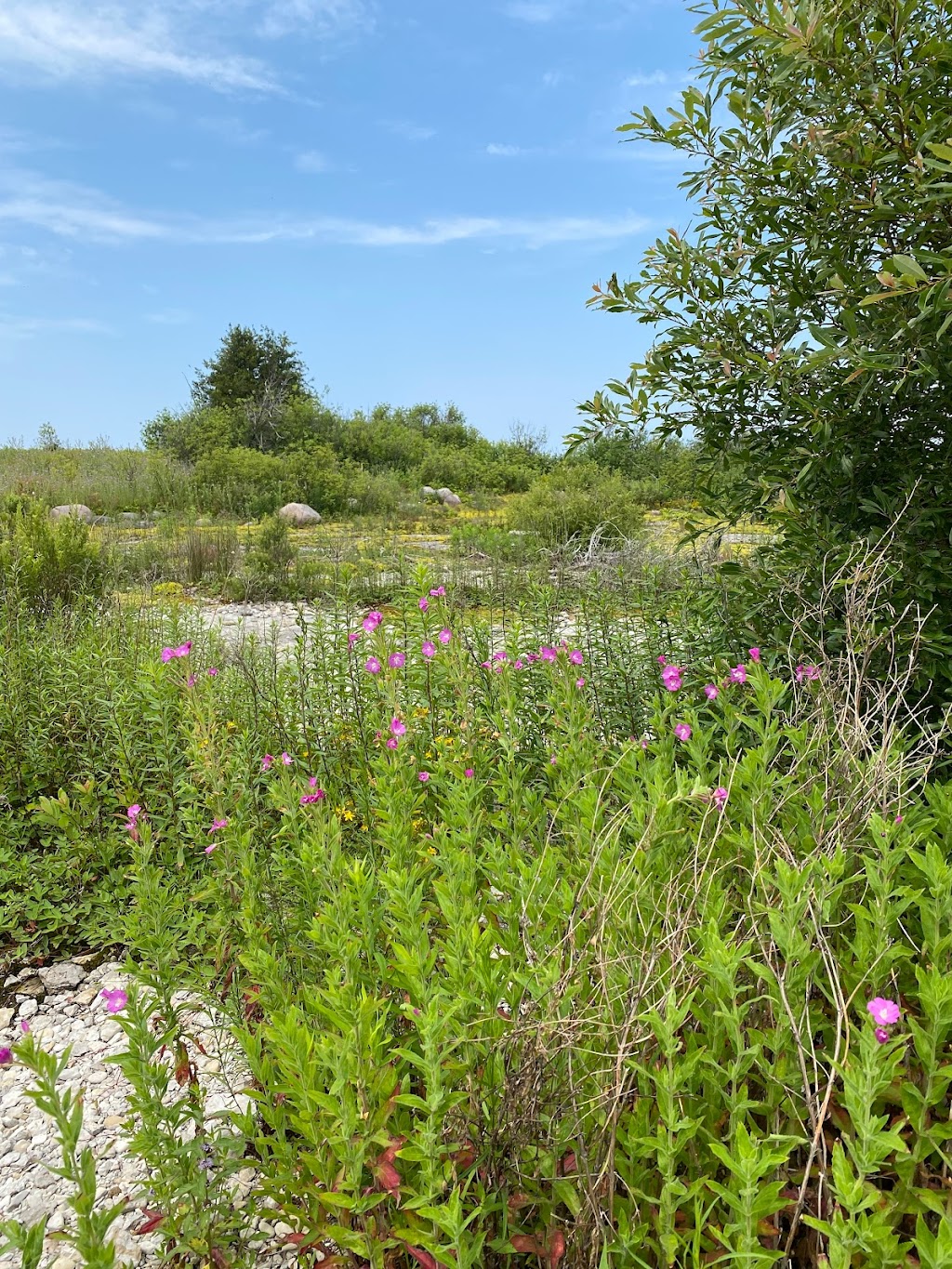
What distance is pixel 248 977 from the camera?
257 cm

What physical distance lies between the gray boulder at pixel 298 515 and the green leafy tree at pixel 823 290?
504 inches

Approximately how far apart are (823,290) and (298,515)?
13534 millimetres

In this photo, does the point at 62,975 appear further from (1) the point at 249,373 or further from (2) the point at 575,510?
(1) the point at 249,373

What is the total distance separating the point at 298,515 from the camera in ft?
52.5

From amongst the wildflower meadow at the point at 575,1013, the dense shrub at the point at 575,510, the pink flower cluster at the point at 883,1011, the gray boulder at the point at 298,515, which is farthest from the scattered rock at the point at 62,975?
the gray boulder at the point at 298,515

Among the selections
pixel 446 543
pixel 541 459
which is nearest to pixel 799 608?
pixel 446 543

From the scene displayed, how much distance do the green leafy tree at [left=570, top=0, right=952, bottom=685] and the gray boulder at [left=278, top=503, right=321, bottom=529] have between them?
12805 mm

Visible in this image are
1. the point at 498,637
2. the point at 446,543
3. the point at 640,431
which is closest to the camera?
the point at 640,431

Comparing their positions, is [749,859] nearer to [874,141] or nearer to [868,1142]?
[868,1142]

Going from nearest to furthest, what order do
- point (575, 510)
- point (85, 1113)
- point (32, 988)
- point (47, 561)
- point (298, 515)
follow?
point (85, 1113) < point (32, 988) < point (47, 561) < point (575, 510) < point (298, 515)

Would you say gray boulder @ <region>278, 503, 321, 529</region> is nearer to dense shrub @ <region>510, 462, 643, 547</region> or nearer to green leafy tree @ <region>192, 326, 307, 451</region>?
dense shrub @ <region>510, 462, 643, 547</region>

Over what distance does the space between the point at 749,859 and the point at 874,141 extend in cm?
254

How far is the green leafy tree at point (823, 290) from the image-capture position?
2906mm

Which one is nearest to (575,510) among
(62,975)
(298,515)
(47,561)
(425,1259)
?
(298,515)
